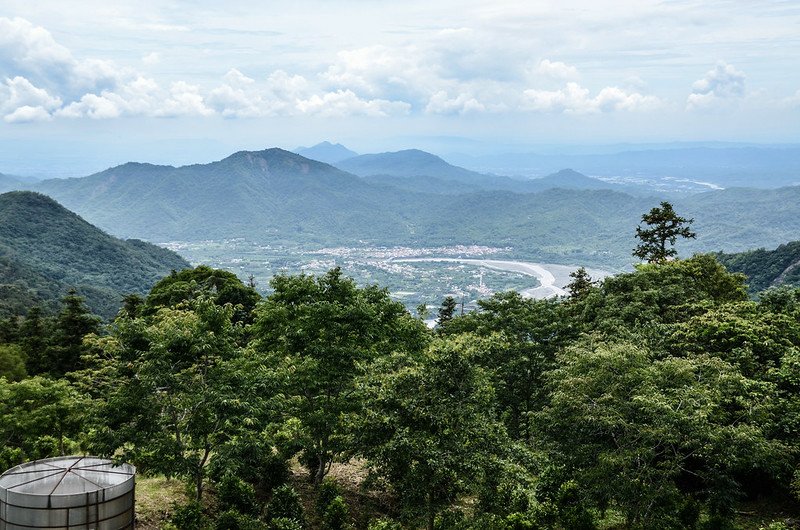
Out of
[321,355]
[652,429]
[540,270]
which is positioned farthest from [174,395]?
[540,270]

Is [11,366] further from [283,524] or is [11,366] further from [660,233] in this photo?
[660,233]

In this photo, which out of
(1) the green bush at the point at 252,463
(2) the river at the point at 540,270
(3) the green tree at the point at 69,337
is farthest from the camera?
(2) the river at the point at 540,270

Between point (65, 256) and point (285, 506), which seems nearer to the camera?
point (285, 506)

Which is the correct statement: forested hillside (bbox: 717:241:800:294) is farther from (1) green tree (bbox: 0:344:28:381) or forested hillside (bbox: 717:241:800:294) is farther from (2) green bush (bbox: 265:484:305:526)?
(1) green tree (bbox: 0:344:28:381)

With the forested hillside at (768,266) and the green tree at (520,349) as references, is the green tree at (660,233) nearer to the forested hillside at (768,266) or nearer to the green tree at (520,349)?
the green tree at (520,349)

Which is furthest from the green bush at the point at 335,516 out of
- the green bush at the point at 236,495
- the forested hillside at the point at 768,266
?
the forested hillside at the point at 768,266

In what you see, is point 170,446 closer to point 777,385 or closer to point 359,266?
point 777,385
